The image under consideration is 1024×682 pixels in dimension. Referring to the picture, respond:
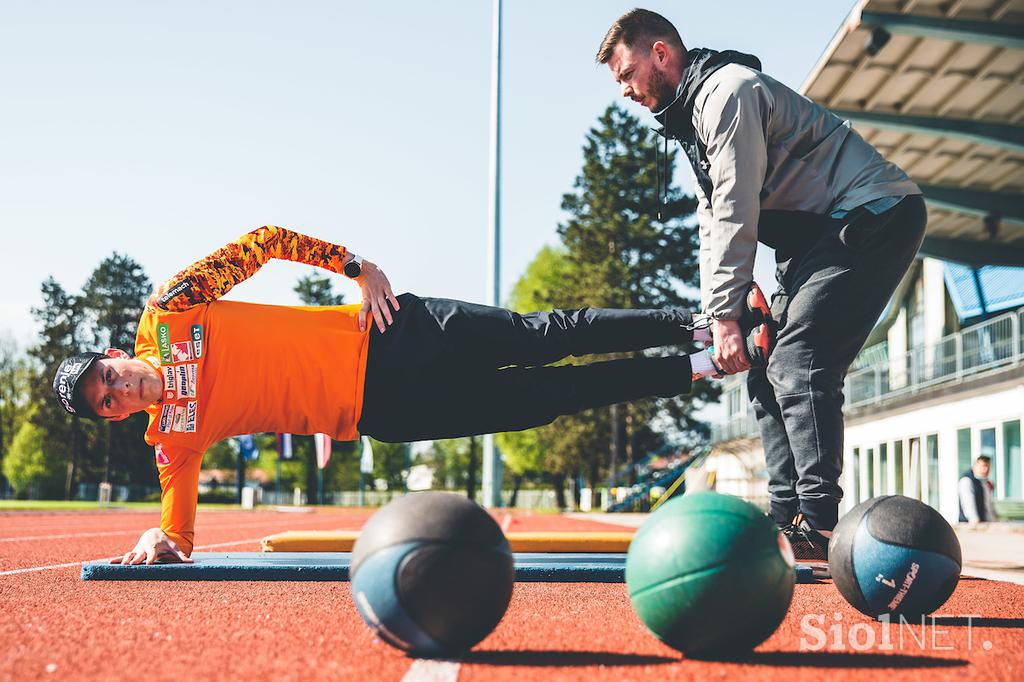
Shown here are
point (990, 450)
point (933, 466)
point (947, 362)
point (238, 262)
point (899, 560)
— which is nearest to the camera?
point (899, 560)

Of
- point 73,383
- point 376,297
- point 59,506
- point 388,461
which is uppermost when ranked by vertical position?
point 376,297

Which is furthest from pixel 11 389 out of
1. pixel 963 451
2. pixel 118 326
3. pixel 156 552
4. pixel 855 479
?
pixel 156 552

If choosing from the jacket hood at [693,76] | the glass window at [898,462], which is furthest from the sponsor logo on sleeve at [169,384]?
the glass window at [898,462]

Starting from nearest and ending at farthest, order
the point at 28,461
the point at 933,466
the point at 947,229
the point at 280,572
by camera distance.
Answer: the point at 280,572
the point at 933,466
the point at 947,229
the point at 28,461

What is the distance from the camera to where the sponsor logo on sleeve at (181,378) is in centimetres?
483

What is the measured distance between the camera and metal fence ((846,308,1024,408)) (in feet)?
67.7

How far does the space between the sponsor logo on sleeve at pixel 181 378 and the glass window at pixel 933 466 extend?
22.2 meters

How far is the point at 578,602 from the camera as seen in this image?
4520mm

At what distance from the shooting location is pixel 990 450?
806 inches

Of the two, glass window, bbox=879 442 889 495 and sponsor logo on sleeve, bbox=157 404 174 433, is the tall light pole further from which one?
sponsor logo on sleeve, bbox=157 404 174 433

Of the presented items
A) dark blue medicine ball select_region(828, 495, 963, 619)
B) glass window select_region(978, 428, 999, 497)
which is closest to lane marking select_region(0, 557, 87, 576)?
dark blue medicine ball select_region(828, 495, 963, 619)

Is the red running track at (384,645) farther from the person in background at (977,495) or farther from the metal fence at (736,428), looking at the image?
the metal fence at (736,428)

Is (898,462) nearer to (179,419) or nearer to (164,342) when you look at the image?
(179,419)

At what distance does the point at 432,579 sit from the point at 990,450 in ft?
67.9
